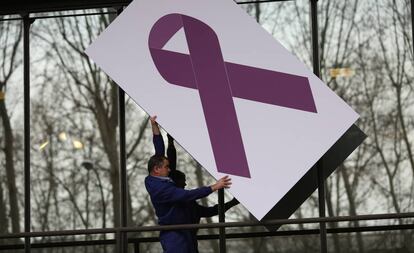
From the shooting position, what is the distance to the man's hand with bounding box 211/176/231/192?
310 inches

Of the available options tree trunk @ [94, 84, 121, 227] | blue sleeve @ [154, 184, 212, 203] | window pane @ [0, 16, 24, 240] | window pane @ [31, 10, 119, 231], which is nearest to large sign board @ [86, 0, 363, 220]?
blue sleeve @ [154, 184, 212, 203]

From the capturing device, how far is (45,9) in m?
10.1

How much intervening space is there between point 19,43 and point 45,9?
2.11 meters

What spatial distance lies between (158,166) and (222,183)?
2.22 ft

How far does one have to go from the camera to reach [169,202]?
824cm

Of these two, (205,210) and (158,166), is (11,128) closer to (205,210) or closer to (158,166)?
(205,210)

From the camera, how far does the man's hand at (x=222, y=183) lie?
7867 mm

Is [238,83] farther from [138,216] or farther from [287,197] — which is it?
[138,216]

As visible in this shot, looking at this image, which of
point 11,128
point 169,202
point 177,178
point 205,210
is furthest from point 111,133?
point 169,202

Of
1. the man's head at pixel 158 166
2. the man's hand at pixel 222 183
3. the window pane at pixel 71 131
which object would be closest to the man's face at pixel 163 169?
the man's head at pixel 158 166

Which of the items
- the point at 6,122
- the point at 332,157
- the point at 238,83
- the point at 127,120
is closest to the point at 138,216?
the point at 127,120

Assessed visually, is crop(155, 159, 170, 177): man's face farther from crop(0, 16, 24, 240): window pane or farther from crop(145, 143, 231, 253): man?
crop(0, 16, 24, 240): window pane

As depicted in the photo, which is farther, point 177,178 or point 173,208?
point 177,178

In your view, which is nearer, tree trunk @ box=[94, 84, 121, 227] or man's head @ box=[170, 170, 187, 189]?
man's head @ box=[170, 170, 187, 189]
